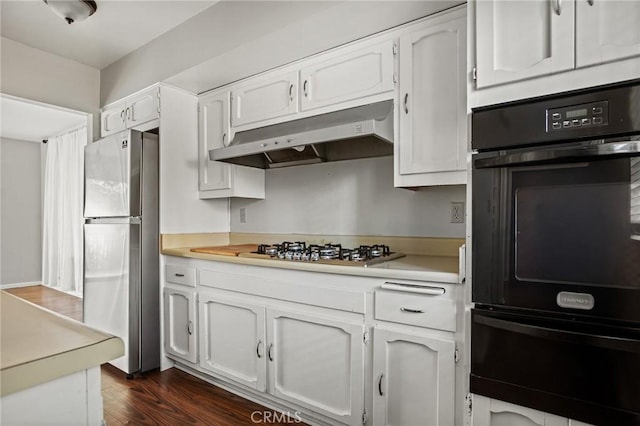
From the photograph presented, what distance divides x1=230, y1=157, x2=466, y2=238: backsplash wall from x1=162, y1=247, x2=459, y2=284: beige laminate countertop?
9.7 inches

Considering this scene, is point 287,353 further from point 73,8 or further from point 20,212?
point 20,212

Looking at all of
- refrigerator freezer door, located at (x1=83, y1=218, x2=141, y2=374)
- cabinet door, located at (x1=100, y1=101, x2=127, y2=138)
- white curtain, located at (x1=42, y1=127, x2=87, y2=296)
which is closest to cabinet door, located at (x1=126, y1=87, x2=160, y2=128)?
cabinet door, located at (x1=100, y1=101, x2=127, y2=138)

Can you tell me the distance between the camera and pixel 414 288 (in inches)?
57.9

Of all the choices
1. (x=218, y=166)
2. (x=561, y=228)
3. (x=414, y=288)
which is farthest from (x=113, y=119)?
(x=561, y=228)

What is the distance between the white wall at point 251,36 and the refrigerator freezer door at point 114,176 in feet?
1.83

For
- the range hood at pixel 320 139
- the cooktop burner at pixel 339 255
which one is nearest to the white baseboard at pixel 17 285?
the range hood at pixel 320 139

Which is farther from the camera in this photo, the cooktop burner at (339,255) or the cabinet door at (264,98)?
the cabinet door at (264,98)

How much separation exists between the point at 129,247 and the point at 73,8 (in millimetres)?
1556

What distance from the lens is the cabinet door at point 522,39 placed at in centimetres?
112

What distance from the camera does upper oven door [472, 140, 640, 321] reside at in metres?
1.02

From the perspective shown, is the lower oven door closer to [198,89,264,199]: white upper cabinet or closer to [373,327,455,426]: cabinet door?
[373,327,455,426]: cabinet door

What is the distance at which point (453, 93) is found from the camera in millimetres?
1689

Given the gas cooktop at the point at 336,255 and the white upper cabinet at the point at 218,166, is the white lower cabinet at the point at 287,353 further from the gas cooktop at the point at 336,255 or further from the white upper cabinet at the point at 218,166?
the white upper cabinet at the point at 218,166

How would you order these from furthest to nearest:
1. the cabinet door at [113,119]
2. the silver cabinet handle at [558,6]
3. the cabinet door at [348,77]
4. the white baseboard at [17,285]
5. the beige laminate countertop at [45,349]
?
1. the white baseboard at [17,285]
2. the cabinet door at [113,119]
3. the cabinet door at [348,77]
4. the silver cabinet handle at [558,6]
5. the beige laminate countertop at [45,349]
